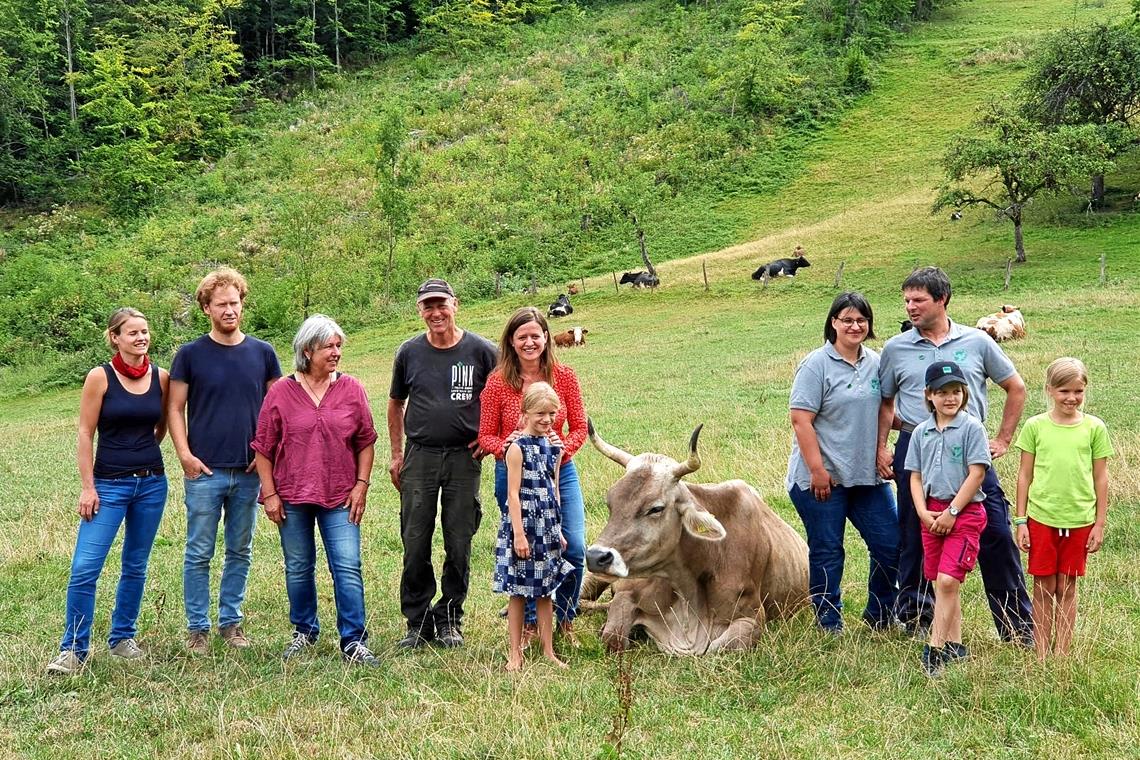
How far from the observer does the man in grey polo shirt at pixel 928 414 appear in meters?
5.30

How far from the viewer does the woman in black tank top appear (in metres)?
5.63

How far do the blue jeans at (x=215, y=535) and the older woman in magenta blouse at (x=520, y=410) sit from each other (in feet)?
5.08

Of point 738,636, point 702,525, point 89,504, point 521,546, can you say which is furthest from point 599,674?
point 89,504

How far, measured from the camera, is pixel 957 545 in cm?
498

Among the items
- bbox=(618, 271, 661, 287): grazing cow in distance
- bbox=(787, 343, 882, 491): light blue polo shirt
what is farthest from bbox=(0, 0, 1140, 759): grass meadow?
bbox=(618, 271, 661, 287): grazing cow in distance

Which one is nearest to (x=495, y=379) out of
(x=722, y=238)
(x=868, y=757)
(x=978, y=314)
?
(x=868, y=757)

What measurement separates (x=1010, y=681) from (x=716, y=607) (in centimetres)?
181

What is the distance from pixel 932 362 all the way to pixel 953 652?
1.58m

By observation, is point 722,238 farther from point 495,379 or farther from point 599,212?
point 495,379

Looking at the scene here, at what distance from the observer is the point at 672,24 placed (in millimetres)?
61875

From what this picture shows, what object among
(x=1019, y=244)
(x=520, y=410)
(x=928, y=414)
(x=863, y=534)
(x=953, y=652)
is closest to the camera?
(x=953, y=652)

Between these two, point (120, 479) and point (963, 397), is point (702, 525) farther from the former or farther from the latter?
point (120, 479)

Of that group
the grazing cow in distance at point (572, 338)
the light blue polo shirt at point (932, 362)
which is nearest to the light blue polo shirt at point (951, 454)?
the light blue polo shirt at point (932, 362)

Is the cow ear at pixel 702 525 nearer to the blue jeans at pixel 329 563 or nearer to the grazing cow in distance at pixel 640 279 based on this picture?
the blue jeans at pixel 329 563
